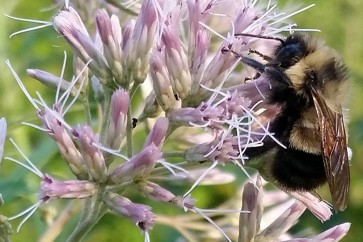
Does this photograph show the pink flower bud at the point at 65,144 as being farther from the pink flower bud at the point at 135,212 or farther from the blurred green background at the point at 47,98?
the blurred green background at the point at 47,98

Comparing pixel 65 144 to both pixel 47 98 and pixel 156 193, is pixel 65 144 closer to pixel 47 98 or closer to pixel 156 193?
pixel 156 193

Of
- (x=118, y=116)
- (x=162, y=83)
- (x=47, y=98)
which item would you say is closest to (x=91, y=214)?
(x=118, y=116)

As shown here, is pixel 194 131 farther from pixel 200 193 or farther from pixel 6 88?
pixel 200 193

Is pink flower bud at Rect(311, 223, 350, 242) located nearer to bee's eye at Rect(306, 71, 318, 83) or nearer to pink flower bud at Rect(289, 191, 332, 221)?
pink flower bud at Rect(289, 191, 332, 221)

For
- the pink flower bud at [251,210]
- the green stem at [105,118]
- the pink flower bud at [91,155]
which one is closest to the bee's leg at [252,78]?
the pink flower bud at [251,210]

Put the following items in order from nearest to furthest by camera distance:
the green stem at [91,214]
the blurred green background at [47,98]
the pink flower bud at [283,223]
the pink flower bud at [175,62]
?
the green stem at [91,214]
the pink flower bud at [175,62]
the pink flower bud at [283,223]
the blurred green background at [47,98]

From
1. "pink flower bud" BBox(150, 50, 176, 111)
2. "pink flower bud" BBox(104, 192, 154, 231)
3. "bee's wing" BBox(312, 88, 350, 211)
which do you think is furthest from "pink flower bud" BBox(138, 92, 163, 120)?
"bee's wing" BBox(312, 88, 350, 211)
